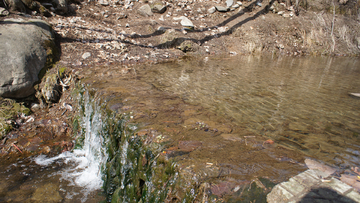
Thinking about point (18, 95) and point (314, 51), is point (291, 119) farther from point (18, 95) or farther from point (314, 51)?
point (314, 51)

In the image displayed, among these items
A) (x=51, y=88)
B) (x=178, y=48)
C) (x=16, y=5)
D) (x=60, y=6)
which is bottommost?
(x=51, y=88)

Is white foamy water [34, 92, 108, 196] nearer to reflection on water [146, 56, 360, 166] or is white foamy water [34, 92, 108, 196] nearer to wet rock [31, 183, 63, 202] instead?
wet rock [31, 183, 63, 202]

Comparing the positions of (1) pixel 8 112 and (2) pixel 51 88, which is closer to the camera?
(1) pixel 8 112

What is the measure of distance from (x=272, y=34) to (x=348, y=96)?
22.7 feet

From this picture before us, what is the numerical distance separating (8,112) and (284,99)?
5.65 metres

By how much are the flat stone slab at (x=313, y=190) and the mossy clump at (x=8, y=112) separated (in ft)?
15.9

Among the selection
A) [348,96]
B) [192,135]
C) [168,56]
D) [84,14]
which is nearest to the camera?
[192,135]

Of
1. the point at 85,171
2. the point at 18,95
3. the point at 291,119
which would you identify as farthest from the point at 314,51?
the point at 18,95

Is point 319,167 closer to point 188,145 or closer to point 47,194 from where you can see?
point 188,145

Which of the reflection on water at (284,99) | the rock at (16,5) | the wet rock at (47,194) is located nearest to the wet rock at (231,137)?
the reflection on water at (284,99)

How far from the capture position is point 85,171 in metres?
3.68

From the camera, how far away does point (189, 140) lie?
8.09 ft

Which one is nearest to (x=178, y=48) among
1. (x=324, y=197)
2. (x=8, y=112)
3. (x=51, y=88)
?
(x=51, y=88)

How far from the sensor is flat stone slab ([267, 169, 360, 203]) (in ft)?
5.52
